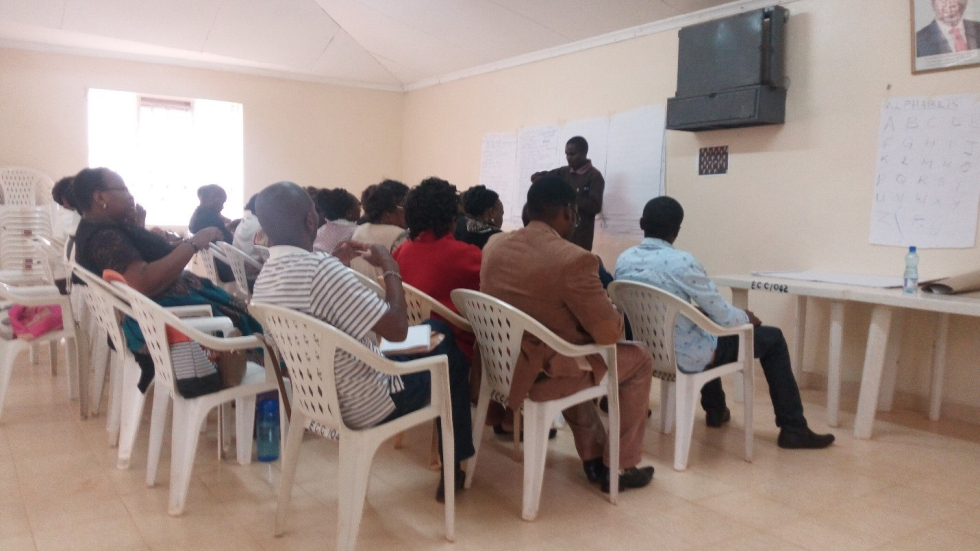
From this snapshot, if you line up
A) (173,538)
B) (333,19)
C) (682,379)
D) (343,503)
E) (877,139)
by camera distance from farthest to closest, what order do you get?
(333,19)
(877,139)
(682,379)
(173,538)
(343,503)

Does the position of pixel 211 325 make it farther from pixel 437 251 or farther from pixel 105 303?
pixel 437 251

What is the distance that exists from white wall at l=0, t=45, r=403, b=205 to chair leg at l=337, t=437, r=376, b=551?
5753 millimetres

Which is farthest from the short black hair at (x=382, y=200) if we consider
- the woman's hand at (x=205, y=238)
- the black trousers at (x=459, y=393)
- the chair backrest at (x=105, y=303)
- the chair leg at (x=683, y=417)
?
the chair leg at (x=683, y=417)

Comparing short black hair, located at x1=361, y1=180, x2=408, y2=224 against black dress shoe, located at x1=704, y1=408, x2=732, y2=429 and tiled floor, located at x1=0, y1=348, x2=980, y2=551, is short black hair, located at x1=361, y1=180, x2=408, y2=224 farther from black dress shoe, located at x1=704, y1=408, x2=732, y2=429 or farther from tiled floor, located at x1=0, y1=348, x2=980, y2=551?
black dress shoe, located at x1=704, y1=408, x2=732, y2=429

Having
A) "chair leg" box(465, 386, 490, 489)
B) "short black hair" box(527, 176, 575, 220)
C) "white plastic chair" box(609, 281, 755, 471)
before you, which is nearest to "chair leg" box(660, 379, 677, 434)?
"white plastic chair" box(609, 281, 755, 471)

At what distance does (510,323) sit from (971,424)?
276cm

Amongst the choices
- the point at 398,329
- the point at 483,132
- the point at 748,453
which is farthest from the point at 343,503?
the point at 483,132

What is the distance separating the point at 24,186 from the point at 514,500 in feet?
18.6

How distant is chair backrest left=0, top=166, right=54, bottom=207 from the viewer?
19.2 ft

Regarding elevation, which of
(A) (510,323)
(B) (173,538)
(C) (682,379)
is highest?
(A) (510,323)

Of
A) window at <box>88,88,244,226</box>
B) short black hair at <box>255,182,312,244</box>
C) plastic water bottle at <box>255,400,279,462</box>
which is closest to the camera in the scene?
short black hair at <box>255,182,312,244</box>

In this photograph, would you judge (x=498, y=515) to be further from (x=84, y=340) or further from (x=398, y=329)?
(x=84, y=340)

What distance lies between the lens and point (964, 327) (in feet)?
11.4

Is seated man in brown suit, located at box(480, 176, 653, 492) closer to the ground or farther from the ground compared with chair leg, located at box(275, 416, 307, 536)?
farther from the ground
